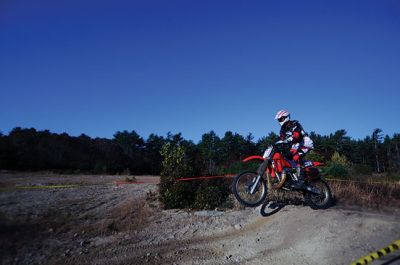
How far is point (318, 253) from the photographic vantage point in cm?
763

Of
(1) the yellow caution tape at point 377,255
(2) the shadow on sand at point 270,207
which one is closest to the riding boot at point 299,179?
(2) the shadow on sand at point 270,207

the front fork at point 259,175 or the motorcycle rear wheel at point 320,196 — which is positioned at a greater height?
the front fork at point 259,175

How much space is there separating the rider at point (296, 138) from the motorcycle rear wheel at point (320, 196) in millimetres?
882

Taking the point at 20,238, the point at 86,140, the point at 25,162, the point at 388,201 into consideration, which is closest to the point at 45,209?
the point at 20,238

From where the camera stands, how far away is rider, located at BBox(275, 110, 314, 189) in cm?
938

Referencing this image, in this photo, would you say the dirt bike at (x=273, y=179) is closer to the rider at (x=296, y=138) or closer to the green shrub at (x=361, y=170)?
the rider at (x=296, y=138)

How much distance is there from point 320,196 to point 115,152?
34593 millimetres

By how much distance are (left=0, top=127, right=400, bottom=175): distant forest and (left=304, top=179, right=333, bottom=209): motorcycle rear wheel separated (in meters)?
2.34

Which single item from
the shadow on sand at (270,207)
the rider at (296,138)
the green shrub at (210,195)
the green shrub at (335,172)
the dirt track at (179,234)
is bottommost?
the dirt track at (179,234)

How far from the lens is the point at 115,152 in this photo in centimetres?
4197

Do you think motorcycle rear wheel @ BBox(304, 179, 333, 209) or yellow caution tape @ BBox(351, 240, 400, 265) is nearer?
yellow caution tape @ BBox(351, 240, 400, 265)

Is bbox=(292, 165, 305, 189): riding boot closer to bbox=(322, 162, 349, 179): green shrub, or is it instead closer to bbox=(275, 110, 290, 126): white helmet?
bbox=(275, 110, 290, 126): white helmet

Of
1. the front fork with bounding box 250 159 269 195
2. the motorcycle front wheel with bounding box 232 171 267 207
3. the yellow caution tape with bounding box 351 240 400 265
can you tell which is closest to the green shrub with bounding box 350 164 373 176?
the motorcycle front wheel with bounding box 232 171 267 207

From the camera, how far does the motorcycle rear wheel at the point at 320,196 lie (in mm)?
10125
